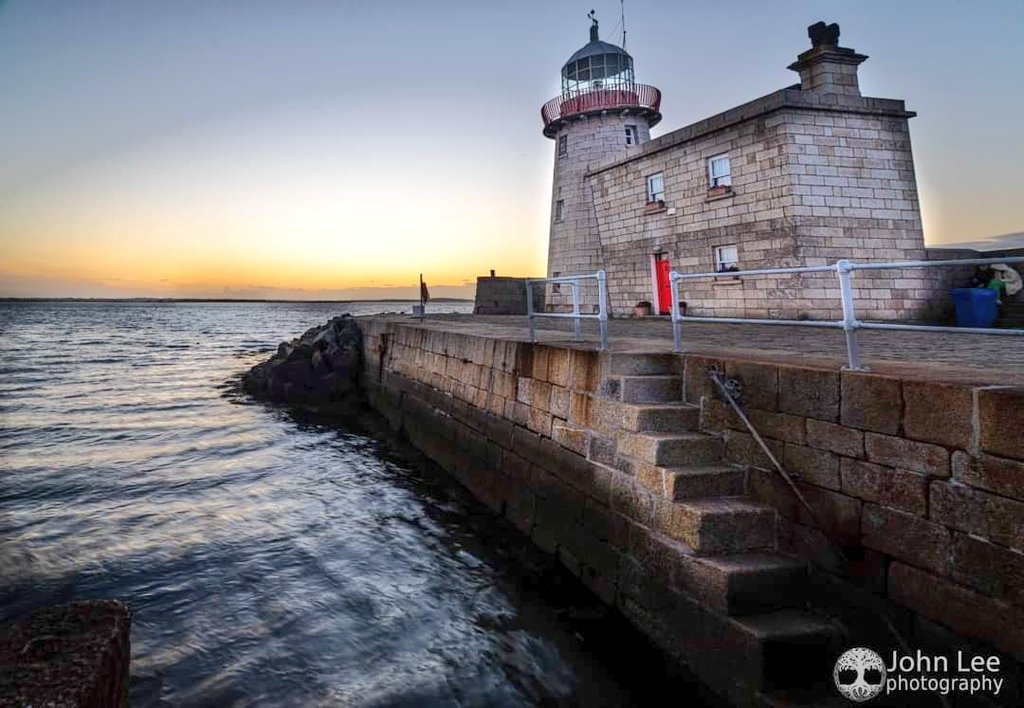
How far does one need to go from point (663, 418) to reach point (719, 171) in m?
10.3

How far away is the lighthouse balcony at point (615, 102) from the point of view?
19.8m

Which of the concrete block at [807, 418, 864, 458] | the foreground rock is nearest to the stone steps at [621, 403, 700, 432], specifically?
the concrete block at [807, 418, 864, 458]

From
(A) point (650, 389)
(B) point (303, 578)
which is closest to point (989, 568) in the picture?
(A) point (650, 389)

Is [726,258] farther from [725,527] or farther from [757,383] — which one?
[725,527]

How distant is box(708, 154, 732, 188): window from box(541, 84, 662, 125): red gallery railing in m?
7.93

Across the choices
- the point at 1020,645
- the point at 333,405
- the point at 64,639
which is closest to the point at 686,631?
the point at 1020,645

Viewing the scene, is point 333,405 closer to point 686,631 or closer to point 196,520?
point 196,520

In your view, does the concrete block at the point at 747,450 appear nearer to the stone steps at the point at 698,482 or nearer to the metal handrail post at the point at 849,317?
the stone steps at the point at 698,482

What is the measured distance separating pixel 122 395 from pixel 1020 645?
20.4 metres

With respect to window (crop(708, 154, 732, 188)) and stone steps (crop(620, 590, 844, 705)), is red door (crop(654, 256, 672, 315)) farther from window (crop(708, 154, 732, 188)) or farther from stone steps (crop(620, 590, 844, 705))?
stone steps (crop(620, 590, 844, 705))

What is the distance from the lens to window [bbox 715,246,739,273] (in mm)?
12688

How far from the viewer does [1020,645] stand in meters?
2.58

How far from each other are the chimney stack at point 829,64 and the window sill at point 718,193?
2606mm

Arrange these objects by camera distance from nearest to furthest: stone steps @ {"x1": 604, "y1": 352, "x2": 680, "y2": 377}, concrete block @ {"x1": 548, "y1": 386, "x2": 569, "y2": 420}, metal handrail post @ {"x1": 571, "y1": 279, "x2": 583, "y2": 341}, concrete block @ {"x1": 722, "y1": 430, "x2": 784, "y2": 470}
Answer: concrete block @ {"x1": 722, "y1": 430, "x2": 784, "y2": 470}, stone steps @ {"x1": 604, "y1": 352, "x2": 680, "y2": 377}, concrete block @ {"x1": 548, "y1": 386, "x2": 569, "y2": 420}, metal handrail post @ {"x1": 571, "y1": 279, "x2": 583, "y2": 341}
